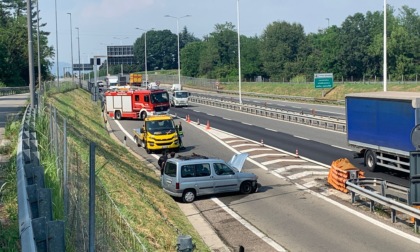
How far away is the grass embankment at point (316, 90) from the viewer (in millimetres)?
71375

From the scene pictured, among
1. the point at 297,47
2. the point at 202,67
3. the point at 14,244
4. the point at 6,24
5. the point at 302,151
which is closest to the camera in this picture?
the point at 14,244

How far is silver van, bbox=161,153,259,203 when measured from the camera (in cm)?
2080

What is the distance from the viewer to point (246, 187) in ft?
71.7

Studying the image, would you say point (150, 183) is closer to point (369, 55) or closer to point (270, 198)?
point (270, 198)

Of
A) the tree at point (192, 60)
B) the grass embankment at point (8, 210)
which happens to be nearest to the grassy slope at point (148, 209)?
the grass embankment at point (8, 210)

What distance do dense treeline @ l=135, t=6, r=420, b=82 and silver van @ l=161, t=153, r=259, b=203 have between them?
227 ft

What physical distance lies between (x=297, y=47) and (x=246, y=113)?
64714mm

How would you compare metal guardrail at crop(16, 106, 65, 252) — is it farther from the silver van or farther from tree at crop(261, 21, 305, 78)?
tree at crop(261, 21, 305, 78)

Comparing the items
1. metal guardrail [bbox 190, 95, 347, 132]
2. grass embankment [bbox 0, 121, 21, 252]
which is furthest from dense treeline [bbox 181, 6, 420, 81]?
grass embankment [bbox 0, 121, 21, 252]

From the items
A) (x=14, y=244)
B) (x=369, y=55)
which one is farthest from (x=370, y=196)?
(x=369, y=55)

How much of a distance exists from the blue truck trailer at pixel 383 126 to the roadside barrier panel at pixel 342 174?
2.25 meters

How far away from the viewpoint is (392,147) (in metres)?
23.2

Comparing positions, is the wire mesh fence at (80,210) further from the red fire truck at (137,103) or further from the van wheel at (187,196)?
the red fire truck at (137,103)

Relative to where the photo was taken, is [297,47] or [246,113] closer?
[246,113]
